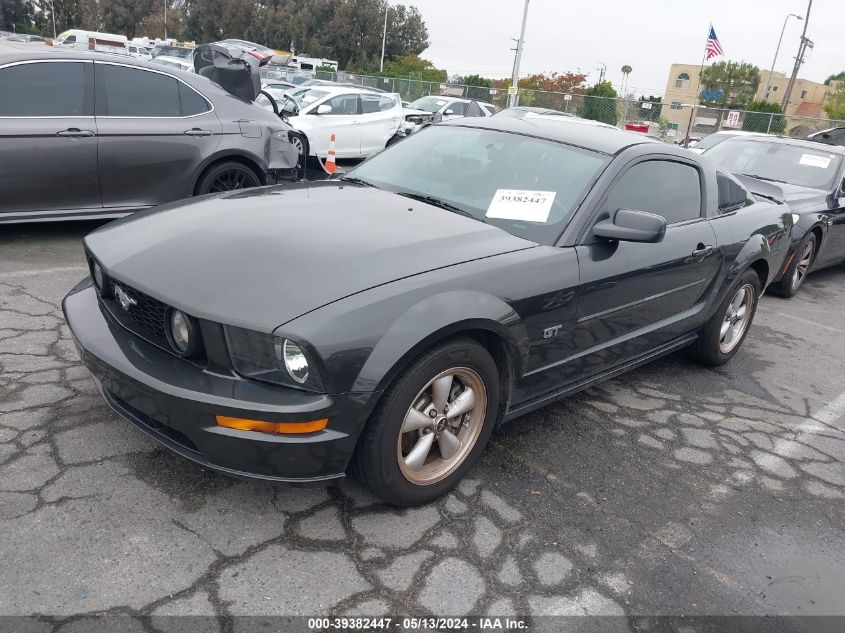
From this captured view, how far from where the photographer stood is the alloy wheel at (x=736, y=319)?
4559 millimetres

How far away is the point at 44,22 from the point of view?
65.4m

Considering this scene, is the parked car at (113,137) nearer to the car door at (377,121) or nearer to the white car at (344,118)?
the white car at (344,118)

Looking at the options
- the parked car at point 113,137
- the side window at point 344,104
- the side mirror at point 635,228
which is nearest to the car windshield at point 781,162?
the side mirror at point 635,228

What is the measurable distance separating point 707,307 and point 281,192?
264 centimetres

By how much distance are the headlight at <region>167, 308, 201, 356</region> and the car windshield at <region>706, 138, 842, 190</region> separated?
6708 millimetres

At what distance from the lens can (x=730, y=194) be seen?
4395 millimetres

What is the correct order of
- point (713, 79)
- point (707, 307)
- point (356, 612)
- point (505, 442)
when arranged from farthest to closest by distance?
point (713, 79)
point (707, 307)
point (505, 442)
point (356, 612)

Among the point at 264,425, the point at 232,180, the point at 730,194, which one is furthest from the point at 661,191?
the point at 232,180

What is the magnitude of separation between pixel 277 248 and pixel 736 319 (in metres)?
3.46

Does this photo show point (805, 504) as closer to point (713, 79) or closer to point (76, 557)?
point (76, 557)

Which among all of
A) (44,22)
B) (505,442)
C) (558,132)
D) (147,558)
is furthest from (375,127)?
(44,22)

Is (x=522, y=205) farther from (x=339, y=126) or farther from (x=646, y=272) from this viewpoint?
(x=339, y=126)

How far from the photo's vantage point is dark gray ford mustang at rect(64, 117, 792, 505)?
2262mm

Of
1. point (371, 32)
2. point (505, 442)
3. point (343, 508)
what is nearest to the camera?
point (343, 508)
